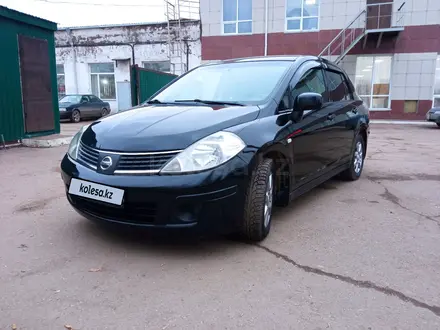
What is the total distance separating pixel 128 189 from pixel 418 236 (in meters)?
2.54

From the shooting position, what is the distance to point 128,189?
8.29ft

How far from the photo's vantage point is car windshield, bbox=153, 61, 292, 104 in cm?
350

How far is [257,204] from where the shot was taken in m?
2.83

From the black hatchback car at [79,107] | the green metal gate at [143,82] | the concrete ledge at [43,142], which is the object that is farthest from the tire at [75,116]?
the concrete ledge at [43,142]

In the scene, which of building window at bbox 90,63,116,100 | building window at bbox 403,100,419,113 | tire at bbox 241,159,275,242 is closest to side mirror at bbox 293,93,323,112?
tire at bbox 241,159,275,242

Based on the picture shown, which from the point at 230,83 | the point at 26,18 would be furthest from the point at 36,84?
the point at 230,83

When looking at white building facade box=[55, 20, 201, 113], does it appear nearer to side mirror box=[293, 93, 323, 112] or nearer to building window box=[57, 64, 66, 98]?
building window box=[57, 64, 66, 98]

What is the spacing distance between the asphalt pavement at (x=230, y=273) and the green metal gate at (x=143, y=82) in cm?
832

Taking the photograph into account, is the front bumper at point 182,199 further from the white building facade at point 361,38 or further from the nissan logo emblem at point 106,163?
the white building facade at point 361,38

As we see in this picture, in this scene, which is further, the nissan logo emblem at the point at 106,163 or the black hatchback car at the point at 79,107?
the black hatchback car at the point at 79,107

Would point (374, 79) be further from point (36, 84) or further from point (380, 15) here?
point (36, 84)

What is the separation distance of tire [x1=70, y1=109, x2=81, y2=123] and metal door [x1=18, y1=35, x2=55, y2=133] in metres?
8.90

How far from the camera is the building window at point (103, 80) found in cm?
2195

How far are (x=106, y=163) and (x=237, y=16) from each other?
18.1 meters
